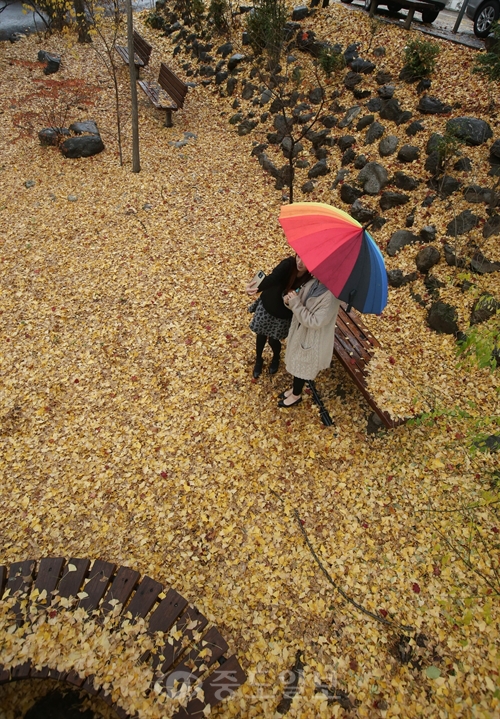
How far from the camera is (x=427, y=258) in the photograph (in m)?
5.43

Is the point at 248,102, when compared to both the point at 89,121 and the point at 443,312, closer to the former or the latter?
the point at 89,121

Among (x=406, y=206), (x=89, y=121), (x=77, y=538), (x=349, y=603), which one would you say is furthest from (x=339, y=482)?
(x=89, y=121)

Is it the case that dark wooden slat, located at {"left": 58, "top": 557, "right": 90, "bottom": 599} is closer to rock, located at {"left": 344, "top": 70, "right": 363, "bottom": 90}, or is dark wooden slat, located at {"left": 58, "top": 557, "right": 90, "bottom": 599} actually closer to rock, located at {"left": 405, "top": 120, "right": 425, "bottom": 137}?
rock, located at {"left": 405, "top": 120, "right": 425, "bottom": 137}

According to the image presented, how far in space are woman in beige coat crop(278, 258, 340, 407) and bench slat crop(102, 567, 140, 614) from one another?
85.7 inches

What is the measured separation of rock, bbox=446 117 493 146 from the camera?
614 centimetres

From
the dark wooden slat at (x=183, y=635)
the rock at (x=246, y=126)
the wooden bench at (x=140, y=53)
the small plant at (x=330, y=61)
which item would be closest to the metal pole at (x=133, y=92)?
the rock at (x=246, y=126)

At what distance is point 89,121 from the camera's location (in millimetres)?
9398

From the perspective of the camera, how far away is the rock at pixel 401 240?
5.84 metres

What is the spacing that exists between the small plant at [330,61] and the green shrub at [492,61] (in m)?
2.47

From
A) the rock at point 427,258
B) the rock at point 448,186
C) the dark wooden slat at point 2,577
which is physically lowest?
the dark wooden slat at point 2,577

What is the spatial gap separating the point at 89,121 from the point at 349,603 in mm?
10679

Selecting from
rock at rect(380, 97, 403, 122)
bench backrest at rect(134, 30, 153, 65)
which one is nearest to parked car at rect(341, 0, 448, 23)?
rock at rect(380, 97, 403, 122)

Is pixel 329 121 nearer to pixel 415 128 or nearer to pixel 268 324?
pixel 415 128

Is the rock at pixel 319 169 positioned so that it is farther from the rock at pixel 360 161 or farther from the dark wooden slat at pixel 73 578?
the dark wooden slat at pixel 73 578
